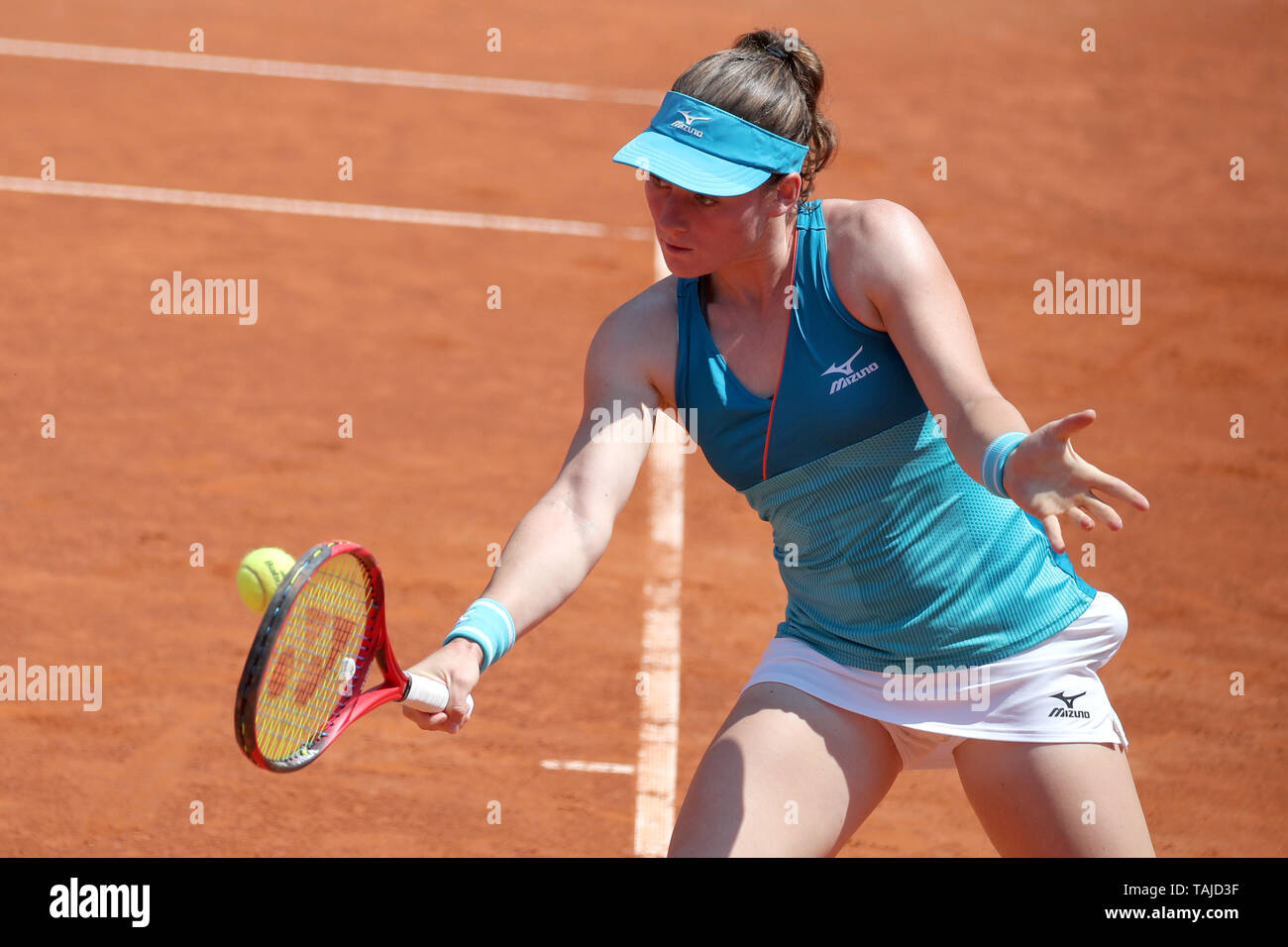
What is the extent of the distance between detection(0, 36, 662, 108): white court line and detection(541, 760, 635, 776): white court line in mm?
9221

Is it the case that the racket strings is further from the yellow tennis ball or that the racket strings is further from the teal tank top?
the teal tank top

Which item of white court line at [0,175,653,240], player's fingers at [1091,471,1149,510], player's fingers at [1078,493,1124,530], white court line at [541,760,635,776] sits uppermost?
white court line at [0,175,653,240]

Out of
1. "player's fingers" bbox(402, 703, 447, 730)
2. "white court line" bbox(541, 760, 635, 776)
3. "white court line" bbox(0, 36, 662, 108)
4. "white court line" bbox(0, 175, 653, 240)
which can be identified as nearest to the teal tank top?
"player's fingers" bbox(402, 703, 447, 730)

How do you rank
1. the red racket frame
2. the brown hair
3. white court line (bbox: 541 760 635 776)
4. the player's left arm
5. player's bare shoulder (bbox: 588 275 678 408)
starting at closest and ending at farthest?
the red racket frame < the player's left arm < the brown hair < player's bare shoulder (bbox: 588 275 678 408) < white court line (bbox: 541 760 635 776)

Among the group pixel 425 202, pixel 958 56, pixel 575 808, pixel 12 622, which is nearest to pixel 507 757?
pixel 575 808

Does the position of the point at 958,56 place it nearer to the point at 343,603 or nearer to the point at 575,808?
the point at 575,808

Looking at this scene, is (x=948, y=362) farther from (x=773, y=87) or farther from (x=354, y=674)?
(x=354, y=674)

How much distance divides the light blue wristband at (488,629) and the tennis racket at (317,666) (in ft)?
0.44

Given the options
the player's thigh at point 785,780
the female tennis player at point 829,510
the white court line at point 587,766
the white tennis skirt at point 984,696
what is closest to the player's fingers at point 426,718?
the female tennis player at point 829,510

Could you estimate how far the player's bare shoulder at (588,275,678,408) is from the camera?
11.1 ft

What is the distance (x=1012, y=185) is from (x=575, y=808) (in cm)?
859

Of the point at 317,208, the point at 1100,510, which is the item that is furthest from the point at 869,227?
the point at 317,208

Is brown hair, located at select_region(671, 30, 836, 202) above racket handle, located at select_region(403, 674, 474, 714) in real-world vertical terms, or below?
above

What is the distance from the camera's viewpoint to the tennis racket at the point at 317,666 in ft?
8.64
